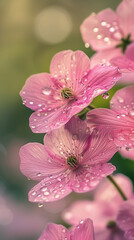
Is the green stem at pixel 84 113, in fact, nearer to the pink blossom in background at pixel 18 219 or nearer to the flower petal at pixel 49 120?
the flower petal at pixel 49 120

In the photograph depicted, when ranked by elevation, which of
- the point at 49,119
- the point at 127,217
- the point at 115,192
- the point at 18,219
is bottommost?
the point at 18,219

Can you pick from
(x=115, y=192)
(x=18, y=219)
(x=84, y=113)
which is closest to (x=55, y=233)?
(x=84, y=113)

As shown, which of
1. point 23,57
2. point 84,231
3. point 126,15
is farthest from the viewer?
point 23,57

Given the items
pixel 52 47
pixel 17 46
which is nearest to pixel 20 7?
pixel 17 46

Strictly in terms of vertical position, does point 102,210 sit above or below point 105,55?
below

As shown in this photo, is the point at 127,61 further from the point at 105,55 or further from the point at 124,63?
the point at 105,55

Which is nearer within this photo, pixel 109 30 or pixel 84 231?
pixel 84 231

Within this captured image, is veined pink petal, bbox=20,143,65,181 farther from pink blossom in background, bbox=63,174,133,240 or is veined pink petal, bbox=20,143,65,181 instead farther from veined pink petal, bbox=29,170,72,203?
pink blossom in background, bbox=63,174,133,240

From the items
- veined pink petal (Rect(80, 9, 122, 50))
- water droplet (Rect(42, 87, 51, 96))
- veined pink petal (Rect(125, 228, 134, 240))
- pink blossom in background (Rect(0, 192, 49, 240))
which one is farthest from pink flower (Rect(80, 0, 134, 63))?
pink blossom in background (Rect(0, 192, 49, 240))
